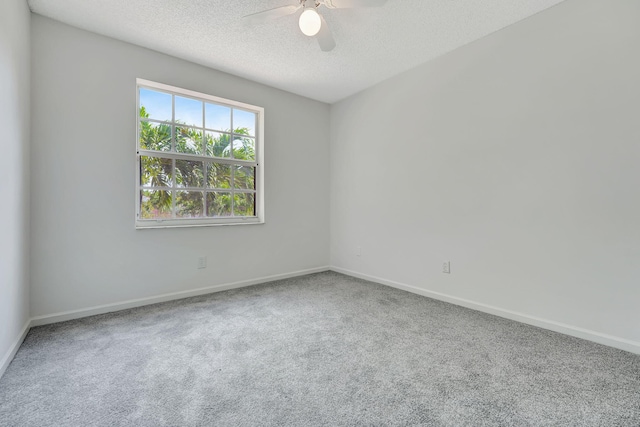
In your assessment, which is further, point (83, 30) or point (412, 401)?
point (83, 30)

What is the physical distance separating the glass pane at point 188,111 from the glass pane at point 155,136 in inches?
7.1

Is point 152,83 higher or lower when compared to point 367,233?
higher

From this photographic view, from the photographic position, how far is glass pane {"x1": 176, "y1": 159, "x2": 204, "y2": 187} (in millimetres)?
3010

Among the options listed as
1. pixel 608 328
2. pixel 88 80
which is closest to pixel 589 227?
pixel 608 328

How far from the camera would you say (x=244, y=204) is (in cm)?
354

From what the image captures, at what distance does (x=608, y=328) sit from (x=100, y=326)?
3817 mm

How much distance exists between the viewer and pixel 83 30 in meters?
2.44

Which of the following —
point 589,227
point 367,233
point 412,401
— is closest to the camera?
point 412,401

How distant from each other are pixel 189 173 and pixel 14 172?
4.49 ft

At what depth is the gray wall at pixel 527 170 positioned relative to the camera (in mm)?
1918

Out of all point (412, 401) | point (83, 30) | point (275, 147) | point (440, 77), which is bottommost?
point (412, 401)

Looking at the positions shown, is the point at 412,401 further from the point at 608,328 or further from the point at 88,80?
the point at 88,80

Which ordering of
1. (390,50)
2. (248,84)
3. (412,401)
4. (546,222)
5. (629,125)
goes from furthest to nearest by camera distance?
(248,84) → (390,50) → (546,222) → (629,125) → (412,401)

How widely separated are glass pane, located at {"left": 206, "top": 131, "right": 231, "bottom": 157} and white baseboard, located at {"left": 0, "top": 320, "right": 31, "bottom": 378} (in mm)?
2133
